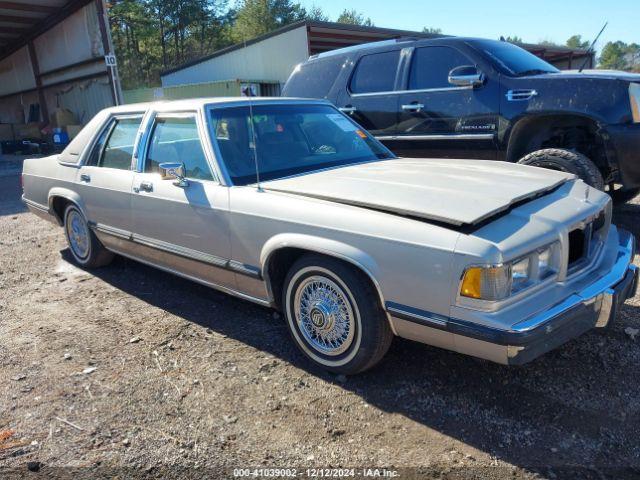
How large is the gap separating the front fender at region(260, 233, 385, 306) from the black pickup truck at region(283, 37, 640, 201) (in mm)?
2946

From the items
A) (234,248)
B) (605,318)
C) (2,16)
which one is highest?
(2,16)

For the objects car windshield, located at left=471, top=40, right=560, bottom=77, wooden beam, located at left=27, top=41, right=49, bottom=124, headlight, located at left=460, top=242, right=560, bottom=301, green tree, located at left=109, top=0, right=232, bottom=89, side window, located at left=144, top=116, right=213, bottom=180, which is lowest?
headlight, located at left=460, top=242, right=560, bottom=301

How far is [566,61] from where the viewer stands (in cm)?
2552

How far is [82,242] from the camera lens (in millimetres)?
5180

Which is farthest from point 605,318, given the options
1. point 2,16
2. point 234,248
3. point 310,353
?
point 2,16

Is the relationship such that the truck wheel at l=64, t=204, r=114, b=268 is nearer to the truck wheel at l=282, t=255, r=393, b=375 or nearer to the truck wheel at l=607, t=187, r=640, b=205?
the truck wheel at l=282, t=255, r=393, b=375

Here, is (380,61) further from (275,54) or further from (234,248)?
(275,54)

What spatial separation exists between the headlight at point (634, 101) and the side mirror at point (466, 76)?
1.34 metres

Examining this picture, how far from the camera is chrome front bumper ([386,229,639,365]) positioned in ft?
7.50

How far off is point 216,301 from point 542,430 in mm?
2617

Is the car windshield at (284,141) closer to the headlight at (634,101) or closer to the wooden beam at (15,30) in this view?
the headlight at (634,101)

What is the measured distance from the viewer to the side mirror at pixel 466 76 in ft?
17.2

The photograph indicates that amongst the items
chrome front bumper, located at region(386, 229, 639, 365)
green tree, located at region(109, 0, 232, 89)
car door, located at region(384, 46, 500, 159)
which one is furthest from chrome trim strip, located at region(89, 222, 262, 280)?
green tree, located at region(109, 0, 232, 89)

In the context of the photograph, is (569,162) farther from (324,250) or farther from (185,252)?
(185,252)
